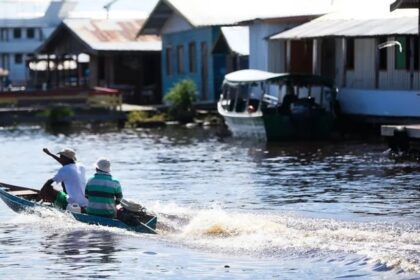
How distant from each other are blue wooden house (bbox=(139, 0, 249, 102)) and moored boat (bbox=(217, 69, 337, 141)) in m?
7.77

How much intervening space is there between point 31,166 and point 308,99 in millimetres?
8832

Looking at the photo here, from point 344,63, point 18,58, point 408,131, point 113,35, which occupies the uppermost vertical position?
point 113,35

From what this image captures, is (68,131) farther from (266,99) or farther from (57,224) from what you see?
(57,224)

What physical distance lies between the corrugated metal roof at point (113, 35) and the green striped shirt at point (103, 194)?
38013mm

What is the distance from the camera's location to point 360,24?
36.3 metres

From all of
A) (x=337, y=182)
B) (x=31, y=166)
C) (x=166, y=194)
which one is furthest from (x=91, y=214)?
(x=31, y=166)

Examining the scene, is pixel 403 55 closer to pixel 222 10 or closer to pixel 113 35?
pixel 222 10

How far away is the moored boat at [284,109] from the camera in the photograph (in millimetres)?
34875

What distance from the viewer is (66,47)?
201ft

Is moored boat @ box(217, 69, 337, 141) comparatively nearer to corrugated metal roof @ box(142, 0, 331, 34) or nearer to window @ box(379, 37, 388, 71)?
window @ box(379, 37, 388, 71)

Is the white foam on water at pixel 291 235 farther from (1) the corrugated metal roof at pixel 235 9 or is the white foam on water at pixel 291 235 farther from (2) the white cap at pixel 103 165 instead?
(1) the corrugated metal roof at pixel 235 9

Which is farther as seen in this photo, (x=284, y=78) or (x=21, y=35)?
(x=21, y=35)

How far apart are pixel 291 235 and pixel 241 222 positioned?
1360 mm

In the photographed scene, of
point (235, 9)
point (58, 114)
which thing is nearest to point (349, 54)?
point (235, 9)
